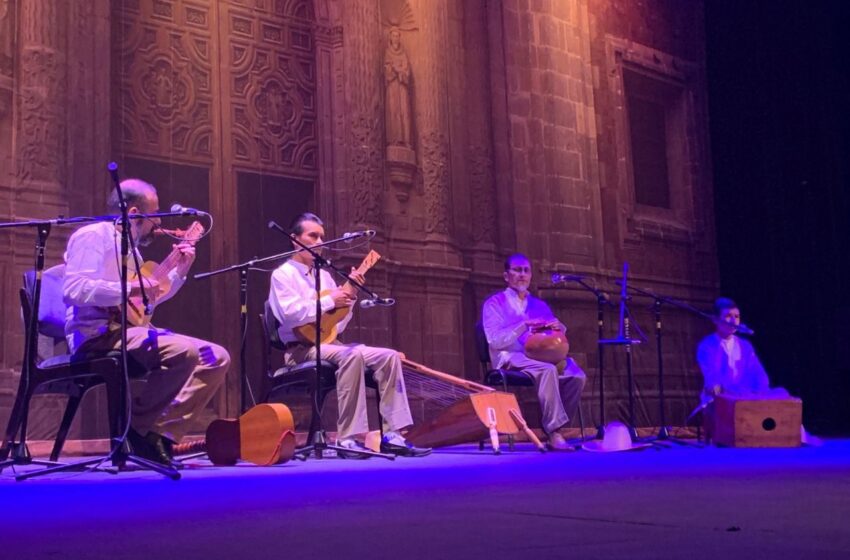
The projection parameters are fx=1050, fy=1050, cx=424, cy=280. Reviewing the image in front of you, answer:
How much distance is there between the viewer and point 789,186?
11.1 m

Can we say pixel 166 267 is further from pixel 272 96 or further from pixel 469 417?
pixel 272 96

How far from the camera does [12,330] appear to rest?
6957mm

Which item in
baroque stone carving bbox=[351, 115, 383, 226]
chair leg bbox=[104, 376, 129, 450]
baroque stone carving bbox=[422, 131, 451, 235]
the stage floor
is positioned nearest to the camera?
the stage floor

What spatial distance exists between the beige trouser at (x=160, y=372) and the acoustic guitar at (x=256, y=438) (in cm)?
39

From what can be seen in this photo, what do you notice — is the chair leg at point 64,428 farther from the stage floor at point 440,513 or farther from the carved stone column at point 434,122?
the carved stone column at point 434,122

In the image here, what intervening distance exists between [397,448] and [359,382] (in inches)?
17.9

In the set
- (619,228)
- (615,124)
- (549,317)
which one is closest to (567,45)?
(615,124)

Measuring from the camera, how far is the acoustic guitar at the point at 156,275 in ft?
16.4

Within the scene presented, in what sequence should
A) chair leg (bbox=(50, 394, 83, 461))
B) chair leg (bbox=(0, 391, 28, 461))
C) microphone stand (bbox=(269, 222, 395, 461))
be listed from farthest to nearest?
1. microphone stand (bbox=(269, 222, 395, 461))
2. chair leg (bbox=(50, 394, 83, 461))
3. chair leg (bbox=(0, 391, 28, 461))

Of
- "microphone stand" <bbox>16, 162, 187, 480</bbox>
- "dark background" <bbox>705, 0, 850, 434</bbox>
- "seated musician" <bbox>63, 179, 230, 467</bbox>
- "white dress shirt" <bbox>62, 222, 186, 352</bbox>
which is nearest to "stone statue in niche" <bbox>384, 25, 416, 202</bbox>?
"dark background" <bbox>705, 0, 850, 434</bbox>

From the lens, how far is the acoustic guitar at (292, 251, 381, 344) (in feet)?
19.9

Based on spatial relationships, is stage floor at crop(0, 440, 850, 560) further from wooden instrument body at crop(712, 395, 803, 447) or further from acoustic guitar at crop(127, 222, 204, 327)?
wooden instrument body at crop(712, 395, 803, 447)

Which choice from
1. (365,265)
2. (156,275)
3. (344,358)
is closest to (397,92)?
(365,265)

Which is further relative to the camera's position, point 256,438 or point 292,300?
point 292,300
